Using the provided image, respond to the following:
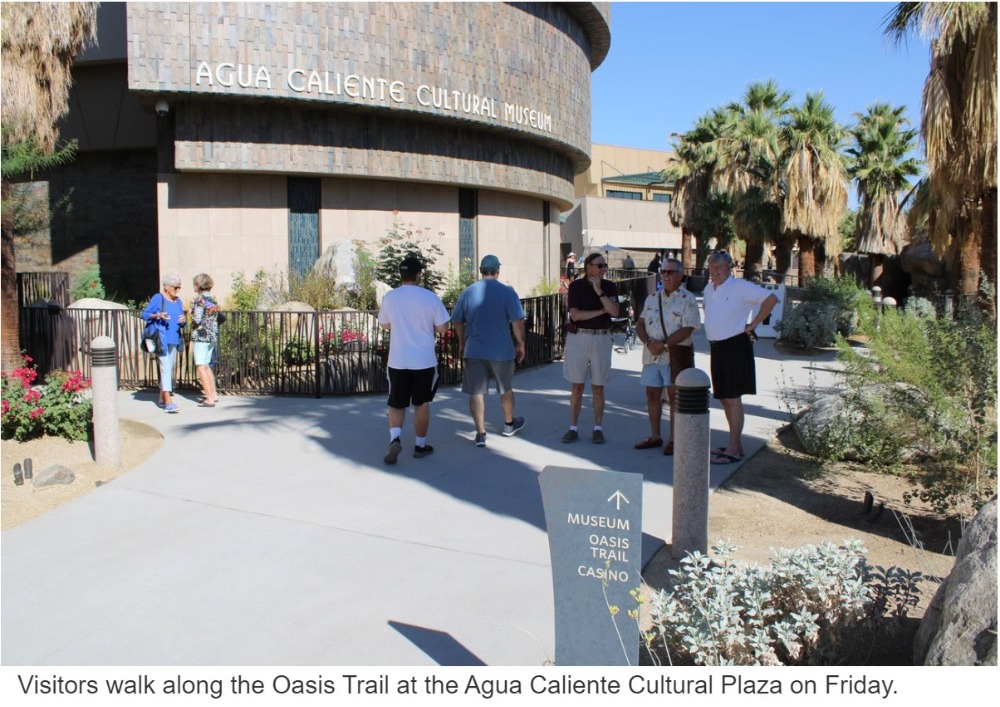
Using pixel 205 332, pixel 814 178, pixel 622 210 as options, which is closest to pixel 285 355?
pixel 205 332

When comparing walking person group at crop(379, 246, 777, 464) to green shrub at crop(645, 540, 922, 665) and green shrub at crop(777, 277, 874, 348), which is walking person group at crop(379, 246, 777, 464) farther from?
green shrub at crop(777, 277, 874, 348)

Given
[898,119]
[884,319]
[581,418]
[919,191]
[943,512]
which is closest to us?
[943,512]

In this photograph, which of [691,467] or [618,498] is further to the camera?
[691,467]

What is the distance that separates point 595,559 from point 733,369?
431 centimetres

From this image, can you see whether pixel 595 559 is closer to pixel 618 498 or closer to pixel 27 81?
pixel 618 498

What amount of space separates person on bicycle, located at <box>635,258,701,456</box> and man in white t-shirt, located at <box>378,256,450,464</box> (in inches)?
76.0

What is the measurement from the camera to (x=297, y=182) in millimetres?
19750

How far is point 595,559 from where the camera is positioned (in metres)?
3.57

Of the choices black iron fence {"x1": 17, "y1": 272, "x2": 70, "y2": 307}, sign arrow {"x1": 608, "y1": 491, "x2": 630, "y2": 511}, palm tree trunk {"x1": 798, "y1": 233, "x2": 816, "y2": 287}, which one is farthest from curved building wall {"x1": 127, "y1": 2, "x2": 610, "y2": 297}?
sign arrow {"x1": 608, "y1": 491, "x2": 630, "y2": 511}

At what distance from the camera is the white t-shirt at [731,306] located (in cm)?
747

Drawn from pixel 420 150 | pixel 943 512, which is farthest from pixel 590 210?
pixel 943 512

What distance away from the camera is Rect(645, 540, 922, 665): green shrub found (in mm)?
3609

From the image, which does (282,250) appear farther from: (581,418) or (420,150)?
(581,418)

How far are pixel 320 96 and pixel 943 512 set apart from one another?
1489cm
